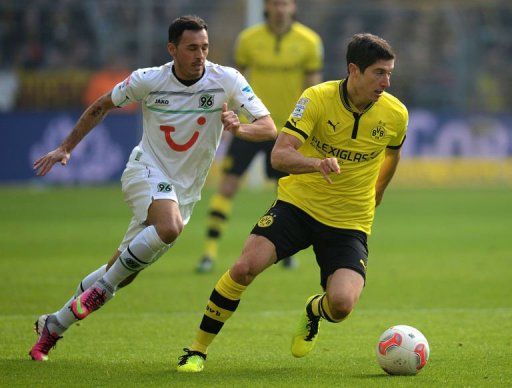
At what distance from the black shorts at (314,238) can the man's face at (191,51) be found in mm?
1114

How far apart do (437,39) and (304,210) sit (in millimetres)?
21782

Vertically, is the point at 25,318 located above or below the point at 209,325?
below

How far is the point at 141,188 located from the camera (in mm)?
7461

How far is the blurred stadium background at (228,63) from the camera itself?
23.4m

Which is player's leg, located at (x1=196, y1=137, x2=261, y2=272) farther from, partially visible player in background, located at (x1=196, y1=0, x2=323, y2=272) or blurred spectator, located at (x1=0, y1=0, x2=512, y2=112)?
blurred spectator, located at (x1=0, y1=0, x2=512, y2=112)

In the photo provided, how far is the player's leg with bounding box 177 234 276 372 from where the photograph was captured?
666 cm

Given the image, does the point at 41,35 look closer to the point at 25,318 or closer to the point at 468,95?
the point at 468,95

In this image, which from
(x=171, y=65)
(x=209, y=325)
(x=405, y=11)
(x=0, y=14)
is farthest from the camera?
(x=405, y=11)

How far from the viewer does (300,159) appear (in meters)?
6.54

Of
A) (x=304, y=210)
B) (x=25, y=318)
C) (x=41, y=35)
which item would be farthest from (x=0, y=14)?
(x=304, y=210)

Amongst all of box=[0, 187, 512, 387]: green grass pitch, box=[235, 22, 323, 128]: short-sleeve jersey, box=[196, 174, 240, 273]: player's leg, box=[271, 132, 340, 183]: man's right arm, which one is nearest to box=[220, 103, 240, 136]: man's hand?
box=[271, 132, 340, 183]: man's right arm

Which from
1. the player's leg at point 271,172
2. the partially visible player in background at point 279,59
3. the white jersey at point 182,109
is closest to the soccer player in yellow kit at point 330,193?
the white jersey at point 182,109

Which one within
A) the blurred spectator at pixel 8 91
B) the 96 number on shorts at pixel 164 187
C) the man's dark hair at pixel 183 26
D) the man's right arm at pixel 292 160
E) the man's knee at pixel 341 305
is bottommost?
the blurred spectator at pixel 8 91

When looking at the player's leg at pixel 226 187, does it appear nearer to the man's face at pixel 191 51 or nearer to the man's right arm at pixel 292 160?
the man's face at pixel 191 51
